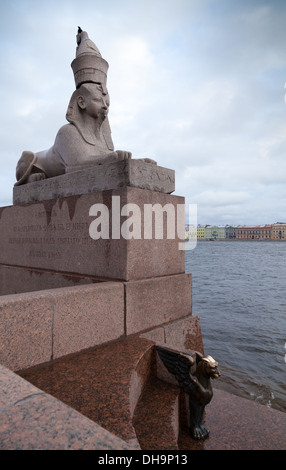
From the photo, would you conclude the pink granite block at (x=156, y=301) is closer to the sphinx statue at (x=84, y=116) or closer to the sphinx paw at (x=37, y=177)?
the sphinx statue at (x=84, y=116)

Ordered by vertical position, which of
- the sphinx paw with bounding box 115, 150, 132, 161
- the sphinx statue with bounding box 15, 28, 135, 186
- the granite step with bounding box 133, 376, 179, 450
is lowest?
the granite step with bounding box 133, 376, 179, 450

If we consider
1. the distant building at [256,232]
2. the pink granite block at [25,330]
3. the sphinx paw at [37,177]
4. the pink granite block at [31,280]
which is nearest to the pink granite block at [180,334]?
the pink granite block at [31,280]

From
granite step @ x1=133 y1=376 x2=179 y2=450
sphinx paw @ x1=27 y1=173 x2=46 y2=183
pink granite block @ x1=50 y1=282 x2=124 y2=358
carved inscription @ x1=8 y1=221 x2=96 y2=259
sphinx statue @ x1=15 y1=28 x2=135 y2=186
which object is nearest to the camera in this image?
granite step @ x1=133 y1=376 x2=179 y2=450

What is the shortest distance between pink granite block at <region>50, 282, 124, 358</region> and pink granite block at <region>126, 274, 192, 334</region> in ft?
0.43

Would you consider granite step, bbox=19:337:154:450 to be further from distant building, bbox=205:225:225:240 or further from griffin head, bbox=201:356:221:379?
distant building, bbox=205:225:225:240

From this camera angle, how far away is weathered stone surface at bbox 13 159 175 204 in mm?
3100

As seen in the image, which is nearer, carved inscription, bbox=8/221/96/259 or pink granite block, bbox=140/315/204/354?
pink granite block, bbox=140/315/204/354

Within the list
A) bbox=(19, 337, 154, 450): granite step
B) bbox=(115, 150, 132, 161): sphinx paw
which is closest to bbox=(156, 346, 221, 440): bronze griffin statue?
bbox=(19, 337, 154, 450): granite step

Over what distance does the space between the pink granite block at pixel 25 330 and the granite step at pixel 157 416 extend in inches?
30.3

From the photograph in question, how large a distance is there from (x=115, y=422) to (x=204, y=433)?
0.98 meters

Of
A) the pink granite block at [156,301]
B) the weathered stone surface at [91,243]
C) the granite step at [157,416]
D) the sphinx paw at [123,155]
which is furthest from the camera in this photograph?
the sphinx paw at [123,155]

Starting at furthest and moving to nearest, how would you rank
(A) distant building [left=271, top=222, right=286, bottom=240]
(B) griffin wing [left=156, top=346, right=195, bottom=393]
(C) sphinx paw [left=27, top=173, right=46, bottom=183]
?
(A) distant building [left=271, top=222, right=286, bottom=240]
(C) sphinx paw [left=27, top=173, right=46, bottom=183]
(B) griffin wing [left=156, top=346, right=195, bottom=393]

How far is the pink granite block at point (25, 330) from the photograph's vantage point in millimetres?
1986
